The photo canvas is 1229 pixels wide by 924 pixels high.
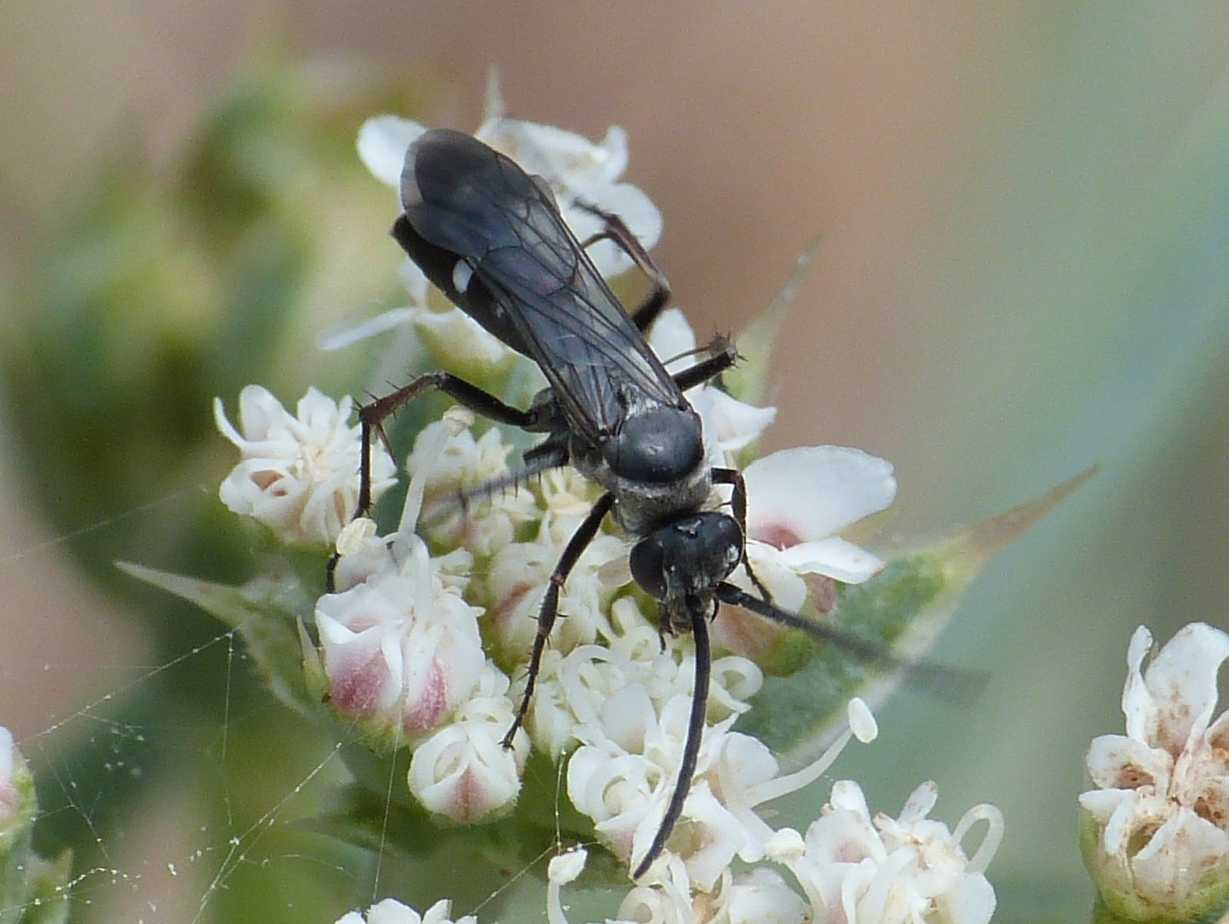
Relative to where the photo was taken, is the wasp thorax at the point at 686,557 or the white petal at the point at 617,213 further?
the white petal at the point at 617,213

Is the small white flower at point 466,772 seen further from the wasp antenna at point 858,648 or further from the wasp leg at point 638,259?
the wasp leg at point 638,259

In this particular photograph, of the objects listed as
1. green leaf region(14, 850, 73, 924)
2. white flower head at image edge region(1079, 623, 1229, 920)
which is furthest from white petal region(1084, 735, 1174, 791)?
green leaf region(14, 850, 73, 924)

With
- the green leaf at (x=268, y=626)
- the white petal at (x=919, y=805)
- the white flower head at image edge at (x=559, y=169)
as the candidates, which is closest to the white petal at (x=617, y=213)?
the white flower head at image edge at (x=559, y=169)

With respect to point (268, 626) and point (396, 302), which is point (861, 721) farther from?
point (396, 302)

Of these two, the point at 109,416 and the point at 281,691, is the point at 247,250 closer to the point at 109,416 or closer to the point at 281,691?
the point at 109,416

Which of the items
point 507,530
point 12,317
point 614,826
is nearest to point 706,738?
point 614,826
